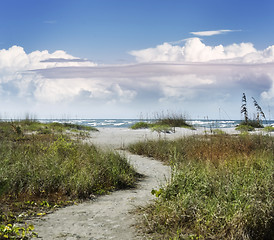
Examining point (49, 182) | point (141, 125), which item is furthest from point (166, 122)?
point (49, 182)

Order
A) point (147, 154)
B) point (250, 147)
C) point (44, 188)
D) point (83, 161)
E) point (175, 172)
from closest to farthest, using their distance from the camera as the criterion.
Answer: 1. point (175, 172)
2. point (44, 188)
3. point (83, 161)
4. point (250, 147)
5. point (147, 154)

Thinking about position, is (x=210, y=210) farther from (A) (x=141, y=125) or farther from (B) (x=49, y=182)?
(A) (x=141, y=125)

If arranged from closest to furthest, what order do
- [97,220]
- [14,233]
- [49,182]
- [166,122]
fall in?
[14,233] → [97,220] → [49,182] → [166,122]

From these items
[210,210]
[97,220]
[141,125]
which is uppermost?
[141,125]

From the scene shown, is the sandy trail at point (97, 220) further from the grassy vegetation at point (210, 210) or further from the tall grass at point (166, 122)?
the tall grass at point (166, 122)

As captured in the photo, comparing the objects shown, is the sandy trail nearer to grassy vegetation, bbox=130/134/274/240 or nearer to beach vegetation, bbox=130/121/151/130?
grassy vegetation, bbox=130/134/274/240

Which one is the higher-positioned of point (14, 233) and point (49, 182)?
point (49, 182)

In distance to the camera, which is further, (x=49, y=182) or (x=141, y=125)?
(x=141, y=125)

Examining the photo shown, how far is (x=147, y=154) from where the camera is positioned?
34.4 ft

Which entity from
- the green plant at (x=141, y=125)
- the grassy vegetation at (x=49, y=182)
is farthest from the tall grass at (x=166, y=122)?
the grassy vegetation at (x=49, y=182)

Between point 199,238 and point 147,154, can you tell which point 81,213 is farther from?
point 147,154

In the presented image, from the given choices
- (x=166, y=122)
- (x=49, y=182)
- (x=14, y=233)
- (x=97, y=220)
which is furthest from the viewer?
(x=166, y=122)

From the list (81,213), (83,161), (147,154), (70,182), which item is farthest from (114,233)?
(147,154)

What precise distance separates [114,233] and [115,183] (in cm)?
250
